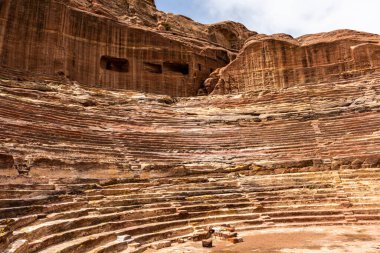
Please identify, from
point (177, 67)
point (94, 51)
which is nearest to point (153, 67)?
point (177, 67)

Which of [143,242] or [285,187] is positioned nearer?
[143,242]

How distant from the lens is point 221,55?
26391 millimetres

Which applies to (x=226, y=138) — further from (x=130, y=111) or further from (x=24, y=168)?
(x=24, y=168)

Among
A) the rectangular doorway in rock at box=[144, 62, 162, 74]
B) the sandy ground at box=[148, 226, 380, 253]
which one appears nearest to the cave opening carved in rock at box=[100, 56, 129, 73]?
the rectangular doorway in rock at box=[144, 62, 162, 74]

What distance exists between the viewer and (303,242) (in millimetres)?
6340

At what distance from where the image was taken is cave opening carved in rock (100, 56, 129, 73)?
21453 mm

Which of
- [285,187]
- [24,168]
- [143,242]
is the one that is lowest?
[143,242]

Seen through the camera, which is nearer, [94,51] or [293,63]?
[94,51]

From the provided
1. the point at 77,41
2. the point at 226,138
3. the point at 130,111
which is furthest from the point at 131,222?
the point at 77,41

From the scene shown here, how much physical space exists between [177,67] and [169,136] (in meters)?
11.0

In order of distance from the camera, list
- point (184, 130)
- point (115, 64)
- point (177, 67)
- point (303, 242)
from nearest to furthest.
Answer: point (303, 242) → point (184, 130) → point (115, 64) → point (177, 67)

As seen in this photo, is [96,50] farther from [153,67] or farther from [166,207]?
[166,207]

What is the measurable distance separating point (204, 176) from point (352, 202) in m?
3.90

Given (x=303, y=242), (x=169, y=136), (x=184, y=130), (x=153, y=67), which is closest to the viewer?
(x=303, y=242)
